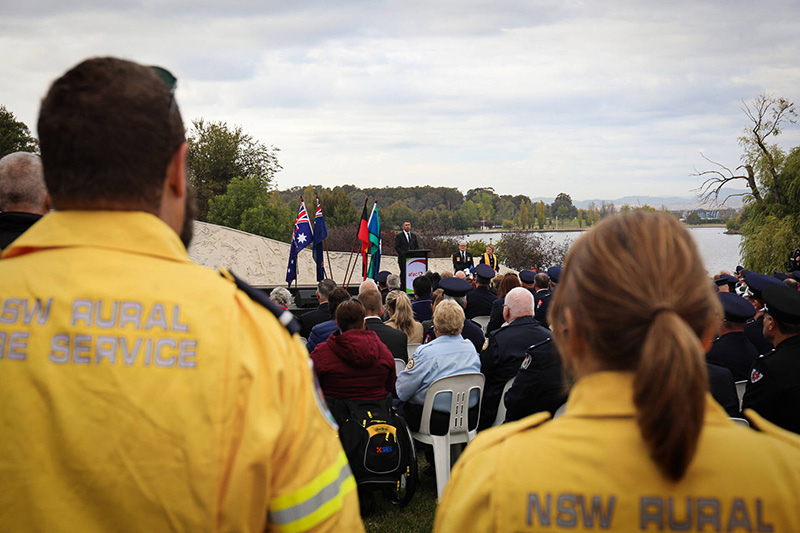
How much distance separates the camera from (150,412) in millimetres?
1158

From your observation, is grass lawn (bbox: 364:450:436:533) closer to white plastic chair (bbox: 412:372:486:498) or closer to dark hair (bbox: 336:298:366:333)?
white plastic chair (bbox: 412:372:486:498)

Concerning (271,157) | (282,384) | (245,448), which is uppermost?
(271,157)

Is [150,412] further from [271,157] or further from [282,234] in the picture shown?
[271,157]

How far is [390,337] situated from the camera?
19.8 feet

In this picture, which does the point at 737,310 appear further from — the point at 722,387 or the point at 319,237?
the point at 319,237

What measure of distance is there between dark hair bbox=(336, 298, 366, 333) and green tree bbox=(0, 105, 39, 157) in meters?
42.6

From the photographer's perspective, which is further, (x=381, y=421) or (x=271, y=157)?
(x=271, y=157)

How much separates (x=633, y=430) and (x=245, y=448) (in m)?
0.75

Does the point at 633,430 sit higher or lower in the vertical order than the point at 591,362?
lower

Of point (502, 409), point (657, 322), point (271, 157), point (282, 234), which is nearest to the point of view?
point (657, 322)

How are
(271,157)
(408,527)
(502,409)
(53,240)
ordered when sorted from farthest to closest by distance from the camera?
(271,157) → (502,409) → (408,527) → (53,240)

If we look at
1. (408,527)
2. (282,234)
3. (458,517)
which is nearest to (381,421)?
(408,527)

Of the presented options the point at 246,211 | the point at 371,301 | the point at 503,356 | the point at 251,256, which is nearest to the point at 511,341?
the point at 503,356

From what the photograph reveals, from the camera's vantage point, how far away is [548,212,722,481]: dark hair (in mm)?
1104
